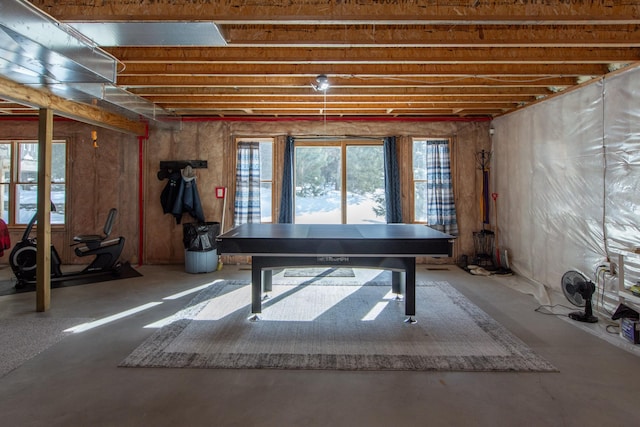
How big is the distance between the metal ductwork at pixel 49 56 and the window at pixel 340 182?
133 inches

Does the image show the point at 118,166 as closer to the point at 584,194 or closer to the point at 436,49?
the point at 436,49

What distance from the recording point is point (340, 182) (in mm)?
6527

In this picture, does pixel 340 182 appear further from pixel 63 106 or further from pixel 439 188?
pixel 63 106

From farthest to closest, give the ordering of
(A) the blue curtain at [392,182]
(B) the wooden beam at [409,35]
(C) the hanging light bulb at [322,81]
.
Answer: (A) the blue curtain at [392,182], (C) the hanging light bulb at [322,81], (B) the wooden beam at [409,35]

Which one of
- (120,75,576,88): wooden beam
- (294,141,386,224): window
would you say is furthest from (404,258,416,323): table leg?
(294,141,386,224): window

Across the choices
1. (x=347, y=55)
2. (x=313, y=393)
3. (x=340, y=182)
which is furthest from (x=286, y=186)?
(x=313, y=393)

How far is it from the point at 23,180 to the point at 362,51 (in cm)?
672

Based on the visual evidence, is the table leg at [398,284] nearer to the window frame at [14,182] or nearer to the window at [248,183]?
the window at [248,183]

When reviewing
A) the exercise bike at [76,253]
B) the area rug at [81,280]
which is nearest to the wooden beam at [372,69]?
the exercise bike at [76,253]

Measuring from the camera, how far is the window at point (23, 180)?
6.45m

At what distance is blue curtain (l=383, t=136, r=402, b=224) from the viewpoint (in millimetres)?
6273

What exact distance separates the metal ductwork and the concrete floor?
2.43 meters

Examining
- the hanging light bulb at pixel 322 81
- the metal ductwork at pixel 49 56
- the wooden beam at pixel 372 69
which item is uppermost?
the wooden beam at pixel 372 69

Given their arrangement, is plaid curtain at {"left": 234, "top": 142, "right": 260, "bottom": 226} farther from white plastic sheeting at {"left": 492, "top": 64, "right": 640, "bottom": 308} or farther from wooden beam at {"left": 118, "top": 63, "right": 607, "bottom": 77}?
white plastic sheeting at {"left": 492, "top": 64, "right": 640, "bottom": 308}
